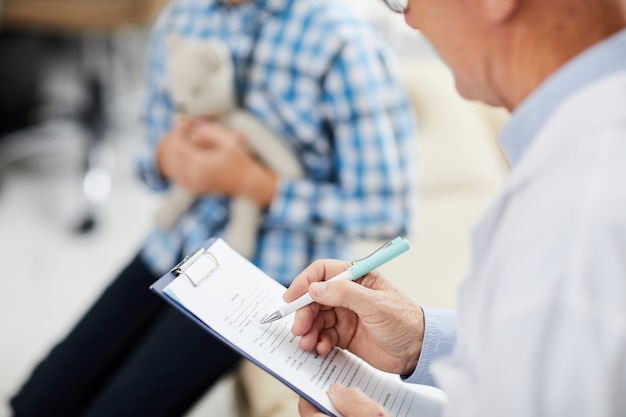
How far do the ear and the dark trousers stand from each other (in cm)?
68

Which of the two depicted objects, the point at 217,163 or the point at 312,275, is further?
the point at 217,163

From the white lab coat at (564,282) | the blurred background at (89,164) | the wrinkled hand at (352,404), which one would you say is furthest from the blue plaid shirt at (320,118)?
the white lab coat at (564,282)

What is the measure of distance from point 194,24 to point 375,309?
2.15 feet

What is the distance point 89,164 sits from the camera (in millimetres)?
2125

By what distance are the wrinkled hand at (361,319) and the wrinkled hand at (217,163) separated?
0.33m

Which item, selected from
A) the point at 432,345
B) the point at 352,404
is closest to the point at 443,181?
the point at 432,345

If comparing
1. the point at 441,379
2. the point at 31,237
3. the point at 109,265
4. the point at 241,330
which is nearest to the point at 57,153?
the point at 31,237

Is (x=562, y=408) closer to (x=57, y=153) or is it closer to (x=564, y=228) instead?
(x=564, y=228)

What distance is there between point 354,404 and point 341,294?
4.2 inches

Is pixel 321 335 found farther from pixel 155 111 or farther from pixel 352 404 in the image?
pixel 155 111

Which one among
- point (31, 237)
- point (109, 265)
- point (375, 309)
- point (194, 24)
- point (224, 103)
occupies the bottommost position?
point (109, 265)

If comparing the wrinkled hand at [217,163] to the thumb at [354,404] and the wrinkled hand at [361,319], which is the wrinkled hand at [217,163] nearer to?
the wrinkled hand at [361,319]

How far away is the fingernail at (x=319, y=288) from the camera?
62cm

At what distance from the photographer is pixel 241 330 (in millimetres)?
621
